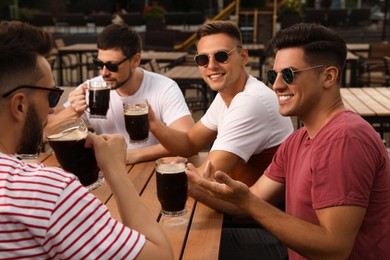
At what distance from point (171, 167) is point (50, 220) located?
2.88 ft

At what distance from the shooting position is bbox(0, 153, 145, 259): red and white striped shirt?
1.17m

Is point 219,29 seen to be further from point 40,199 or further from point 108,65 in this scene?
point 40,199

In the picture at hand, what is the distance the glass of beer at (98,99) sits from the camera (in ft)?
10.0

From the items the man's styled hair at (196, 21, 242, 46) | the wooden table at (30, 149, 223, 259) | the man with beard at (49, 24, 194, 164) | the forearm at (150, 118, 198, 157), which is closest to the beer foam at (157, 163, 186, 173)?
the wooden table at (30, 149, 223, 259)

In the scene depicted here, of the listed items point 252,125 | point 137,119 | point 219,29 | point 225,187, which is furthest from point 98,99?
point 225,187

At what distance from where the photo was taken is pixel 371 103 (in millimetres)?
4668

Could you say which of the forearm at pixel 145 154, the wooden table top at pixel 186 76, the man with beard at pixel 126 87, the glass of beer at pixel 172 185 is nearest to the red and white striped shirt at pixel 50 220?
the glass of beer at pixel 172 185

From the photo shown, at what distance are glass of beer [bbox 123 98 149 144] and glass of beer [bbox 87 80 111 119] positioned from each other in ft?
1.05

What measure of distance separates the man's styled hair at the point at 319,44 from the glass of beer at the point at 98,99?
1.33 metres

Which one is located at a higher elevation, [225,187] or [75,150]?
[75,150]

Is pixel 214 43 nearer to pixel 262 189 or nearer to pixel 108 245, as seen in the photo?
pixel 262 189

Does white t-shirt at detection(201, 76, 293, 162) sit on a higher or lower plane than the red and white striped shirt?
lower

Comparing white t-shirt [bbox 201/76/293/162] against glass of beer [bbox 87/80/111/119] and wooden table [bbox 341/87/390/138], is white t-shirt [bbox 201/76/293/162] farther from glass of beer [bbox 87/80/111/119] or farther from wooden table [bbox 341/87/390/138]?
wooden table [bbox 341/87/390/138]

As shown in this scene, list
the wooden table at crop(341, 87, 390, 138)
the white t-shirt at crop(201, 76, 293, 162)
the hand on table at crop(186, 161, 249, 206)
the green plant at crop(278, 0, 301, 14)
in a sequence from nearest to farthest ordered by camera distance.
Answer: the hand on table at crop(186, 161, 249, 206)
the white t-shirt at crop(201, 76, 293, 162)
the wooden table at crop(341, 87, 390, 138)
the green plant at crop(278, 0, 301, 14)
